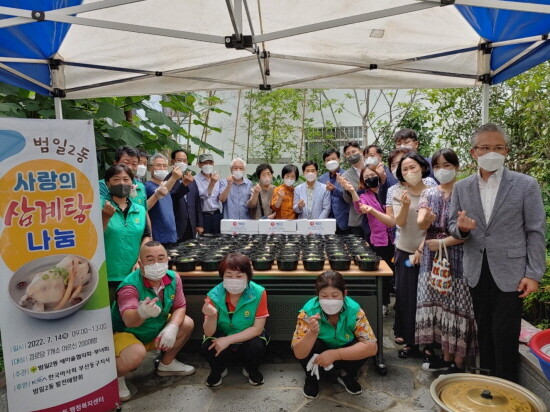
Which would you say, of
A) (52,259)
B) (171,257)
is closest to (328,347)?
(171,257)

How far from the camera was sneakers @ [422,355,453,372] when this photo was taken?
296cm

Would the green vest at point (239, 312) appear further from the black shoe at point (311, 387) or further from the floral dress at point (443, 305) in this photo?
the floral dress at point (443, 305)

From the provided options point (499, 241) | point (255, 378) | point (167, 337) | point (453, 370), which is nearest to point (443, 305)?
point (453, 370)

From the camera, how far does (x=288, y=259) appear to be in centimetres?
309

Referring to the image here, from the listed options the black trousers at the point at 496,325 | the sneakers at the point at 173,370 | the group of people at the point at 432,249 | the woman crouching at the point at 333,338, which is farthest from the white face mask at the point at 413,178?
the sneakers at the point at 173,370

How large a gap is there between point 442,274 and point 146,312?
2036 millimetres

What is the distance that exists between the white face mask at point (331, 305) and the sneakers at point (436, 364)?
1003 mm

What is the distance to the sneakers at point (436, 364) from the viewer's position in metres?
2.96

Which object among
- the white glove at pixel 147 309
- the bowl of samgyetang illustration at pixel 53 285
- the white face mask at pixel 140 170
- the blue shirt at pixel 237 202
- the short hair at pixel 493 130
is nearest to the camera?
the bowl of samgyetang illustration at pixel 53 285

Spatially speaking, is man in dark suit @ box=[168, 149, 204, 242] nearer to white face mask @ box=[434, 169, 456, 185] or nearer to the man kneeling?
the man kneeling

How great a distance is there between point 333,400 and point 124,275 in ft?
5.88

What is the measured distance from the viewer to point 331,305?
8.39 ft

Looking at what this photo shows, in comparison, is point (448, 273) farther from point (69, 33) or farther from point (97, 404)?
point (69, 33)

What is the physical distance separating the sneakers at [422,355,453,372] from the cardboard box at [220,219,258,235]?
7.39 feet
